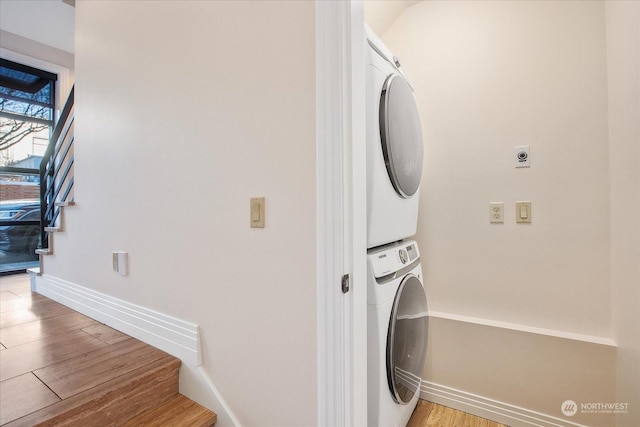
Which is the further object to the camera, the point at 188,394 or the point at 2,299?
the point at 2,299

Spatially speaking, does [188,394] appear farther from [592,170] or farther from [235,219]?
[592,170]

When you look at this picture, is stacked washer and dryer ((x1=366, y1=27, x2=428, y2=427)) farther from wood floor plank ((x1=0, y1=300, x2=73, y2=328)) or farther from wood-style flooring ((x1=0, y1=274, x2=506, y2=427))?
wood floor plank ((x1=0, y1=300, x2=73, y2=328))

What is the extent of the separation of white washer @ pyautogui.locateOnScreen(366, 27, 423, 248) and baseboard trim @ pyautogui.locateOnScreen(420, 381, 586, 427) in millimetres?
1006

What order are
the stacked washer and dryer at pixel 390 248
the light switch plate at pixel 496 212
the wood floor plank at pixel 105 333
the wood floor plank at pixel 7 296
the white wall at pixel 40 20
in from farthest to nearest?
the white wall at pixel 40 20 < the wood floor plank at pixel 7 296 < the light switch plate at pixel 496 212 < the wood floor plank at pixel 105 333 < the stacked washer and dryer at pixel 390 248

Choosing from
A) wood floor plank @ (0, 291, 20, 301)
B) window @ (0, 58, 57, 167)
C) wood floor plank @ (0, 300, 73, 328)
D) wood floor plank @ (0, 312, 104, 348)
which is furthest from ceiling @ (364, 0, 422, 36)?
window @ (0, 58, 57, 167)

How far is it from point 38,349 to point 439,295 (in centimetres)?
206

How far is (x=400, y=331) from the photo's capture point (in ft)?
3.86

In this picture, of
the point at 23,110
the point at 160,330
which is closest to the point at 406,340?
the point at 160,330

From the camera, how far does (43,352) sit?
4.49 feet

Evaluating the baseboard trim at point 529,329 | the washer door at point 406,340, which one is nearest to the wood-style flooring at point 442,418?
the washer door at point 406,340

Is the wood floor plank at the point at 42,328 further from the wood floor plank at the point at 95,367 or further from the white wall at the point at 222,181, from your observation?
the wood floor plank at the point at 95,367

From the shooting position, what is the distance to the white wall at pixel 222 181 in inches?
36.6

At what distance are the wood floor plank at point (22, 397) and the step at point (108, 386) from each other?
1.0 inches

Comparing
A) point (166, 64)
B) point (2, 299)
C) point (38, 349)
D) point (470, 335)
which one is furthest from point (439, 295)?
point (2, 299)
